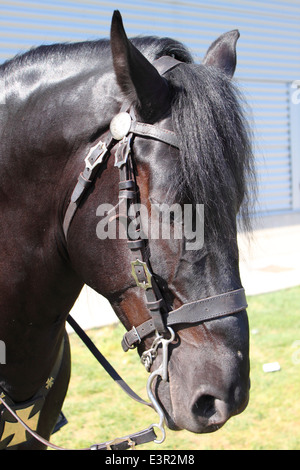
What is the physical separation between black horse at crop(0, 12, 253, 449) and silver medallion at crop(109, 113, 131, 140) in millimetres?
19

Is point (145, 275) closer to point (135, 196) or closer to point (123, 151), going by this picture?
point (135, 196)

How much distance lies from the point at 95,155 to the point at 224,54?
711mm

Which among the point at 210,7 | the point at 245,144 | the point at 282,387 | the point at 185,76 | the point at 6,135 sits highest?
the point at 210,7

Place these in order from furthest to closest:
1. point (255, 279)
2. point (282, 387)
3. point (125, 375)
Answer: point (255, 279) → point (125, 375) → point (282, 387)

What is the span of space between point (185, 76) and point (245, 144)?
290 millimetres

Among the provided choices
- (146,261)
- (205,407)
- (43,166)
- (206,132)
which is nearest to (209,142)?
(206,132)

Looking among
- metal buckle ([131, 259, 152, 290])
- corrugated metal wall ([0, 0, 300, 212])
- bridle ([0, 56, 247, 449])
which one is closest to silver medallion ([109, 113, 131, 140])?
bridle ([0, 56, 247, 449])

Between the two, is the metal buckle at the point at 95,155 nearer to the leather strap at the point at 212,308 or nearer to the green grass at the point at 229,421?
the leather strap at the point at 212,308

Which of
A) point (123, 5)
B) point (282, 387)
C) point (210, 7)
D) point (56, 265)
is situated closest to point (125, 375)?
point (282, 387)

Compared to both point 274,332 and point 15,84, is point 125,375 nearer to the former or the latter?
point 274,332

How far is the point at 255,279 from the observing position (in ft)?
23.3

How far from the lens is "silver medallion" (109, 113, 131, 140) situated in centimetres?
130

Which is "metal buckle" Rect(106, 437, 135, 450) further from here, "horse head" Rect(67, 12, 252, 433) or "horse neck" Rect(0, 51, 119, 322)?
"horse neck" Rect(0, 51, 119, 322)

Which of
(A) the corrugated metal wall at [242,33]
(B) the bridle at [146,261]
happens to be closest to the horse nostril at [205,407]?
(B) the bridle at [146,261]
